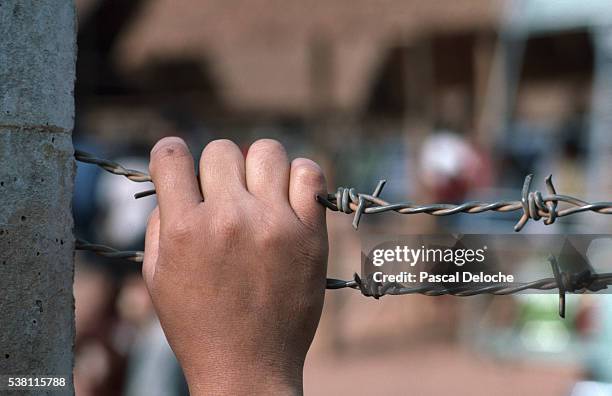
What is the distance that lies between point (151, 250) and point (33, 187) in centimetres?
27

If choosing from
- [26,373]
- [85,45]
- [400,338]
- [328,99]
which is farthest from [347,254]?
[26,373]

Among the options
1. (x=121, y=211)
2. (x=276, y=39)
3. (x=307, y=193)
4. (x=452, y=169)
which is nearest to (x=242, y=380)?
(x=307, y=193)

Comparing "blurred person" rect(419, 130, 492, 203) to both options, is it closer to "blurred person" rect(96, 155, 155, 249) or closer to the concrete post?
"blurred person" rect(96, 155, 155, 249)

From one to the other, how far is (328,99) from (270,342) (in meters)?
8.69

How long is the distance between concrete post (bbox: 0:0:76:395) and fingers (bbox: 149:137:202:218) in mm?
244

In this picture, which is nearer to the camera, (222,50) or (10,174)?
(10,174)

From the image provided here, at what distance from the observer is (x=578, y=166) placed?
31.2 feet

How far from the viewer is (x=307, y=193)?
4.44 ft

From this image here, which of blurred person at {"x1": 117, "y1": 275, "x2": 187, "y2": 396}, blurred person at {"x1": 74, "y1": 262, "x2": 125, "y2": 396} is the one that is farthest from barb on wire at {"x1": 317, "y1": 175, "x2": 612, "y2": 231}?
blurred person at {"x1": 74, "y1": 262, "x2": 125, "y2": 396}

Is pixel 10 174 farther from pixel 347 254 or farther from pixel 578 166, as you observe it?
pixel 578 166

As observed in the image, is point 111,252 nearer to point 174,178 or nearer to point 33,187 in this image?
point 33,187

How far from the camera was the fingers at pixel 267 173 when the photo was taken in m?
1.34

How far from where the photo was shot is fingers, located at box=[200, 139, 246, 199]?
1.33 m

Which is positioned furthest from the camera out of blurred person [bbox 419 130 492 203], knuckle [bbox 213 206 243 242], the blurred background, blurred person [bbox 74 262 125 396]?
blurred person [bbox 419 130 492 203]
